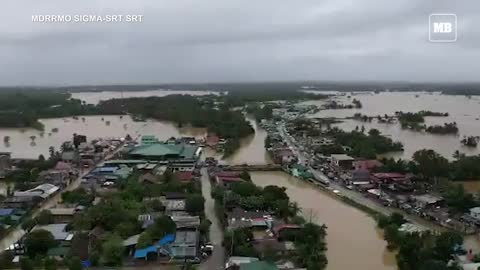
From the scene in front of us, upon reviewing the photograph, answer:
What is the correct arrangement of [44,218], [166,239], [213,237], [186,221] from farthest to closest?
[44,218] < [186,221] < [213,237] < [166,239]

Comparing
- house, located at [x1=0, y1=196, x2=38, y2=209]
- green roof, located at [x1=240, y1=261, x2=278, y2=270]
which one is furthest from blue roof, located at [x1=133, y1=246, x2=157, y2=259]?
house, located at [x1=0, y1=196, x2=38, y2=209]

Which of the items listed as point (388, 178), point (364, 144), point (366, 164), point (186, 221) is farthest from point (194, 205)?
point (364, 144)

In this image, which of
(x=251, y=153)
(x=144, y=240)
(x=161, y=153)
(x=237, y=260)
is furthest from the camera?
(x=251, y=153)

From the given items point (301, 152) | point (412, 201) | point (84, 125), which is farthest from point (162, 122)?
point (412, 201)

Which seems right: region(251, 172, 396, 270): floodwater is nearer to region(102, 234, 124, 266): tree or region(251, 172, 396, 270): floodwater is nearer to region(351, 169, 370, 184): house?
region(351, 169, 370, 184): house

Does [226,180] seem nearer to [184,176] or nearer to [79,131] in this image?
[184,176]

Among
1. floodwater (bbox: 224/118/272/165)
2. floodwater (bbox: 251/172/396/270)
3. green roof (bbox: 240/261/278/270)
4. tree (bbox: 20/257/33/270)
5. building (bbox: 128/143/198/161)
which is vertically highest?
building (bbox: 128/143/198/161)

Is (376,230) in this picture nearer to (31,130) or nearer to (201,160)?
(201,160)
